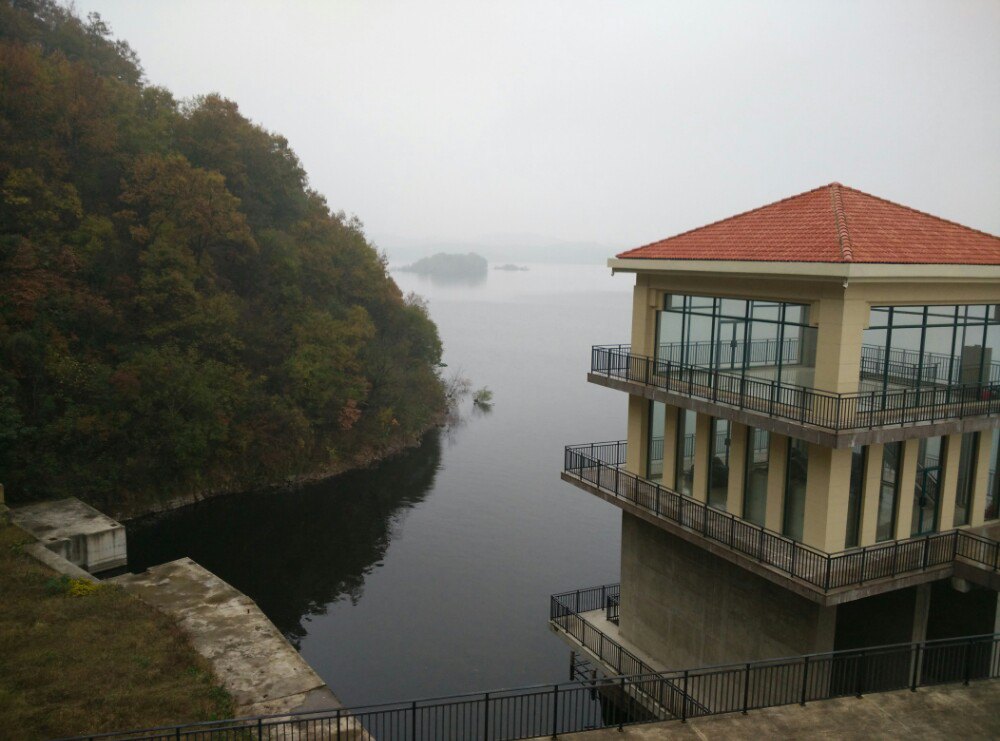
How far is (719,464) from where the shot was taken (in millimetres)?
20281

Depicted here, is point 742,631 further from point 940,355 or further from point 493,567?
point 493,567

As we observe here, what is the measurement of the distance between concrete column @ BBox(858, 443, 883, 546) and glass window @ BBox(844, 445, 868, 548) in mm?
75

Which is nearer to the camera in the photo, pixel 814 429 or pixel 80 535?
pixel 814 429

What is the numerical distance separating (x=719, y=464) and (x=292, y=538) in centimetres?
2434

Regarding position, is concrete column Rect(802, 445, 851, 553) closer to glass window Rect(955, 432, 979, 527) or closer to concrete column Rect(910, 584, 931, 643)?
concrete column Rect(910, 584, 931, 643)

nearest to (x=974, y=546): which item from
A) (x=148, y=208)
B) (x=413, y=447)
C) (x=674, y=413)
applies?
(x=674, y=413)

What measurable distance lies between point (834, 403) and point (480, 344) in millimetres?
91715

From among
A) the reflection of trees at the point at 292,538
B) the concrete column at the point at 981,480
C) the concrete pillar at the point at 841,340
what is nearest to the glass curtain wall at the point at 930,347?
the concrete pillar at the point at 841,340

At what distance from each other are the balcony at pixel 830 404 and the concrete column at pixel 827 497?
2.66ft

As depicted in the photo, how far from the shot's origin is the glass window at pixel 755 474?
18953mm

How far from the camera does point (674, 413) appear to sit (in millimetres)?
21422

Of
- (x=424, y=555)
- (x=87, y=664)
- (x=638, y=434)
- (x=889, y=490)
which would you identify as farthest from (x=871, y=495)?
(x=424, y=555)

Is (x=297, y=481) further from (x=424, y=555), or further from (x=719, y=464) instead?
(x=719, y=464)

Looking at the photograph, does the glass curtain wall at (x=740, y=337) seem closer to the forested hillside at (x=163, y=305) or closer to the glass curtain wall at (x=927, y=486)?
Result: the glass curtain wall at (x=927, y=486)
